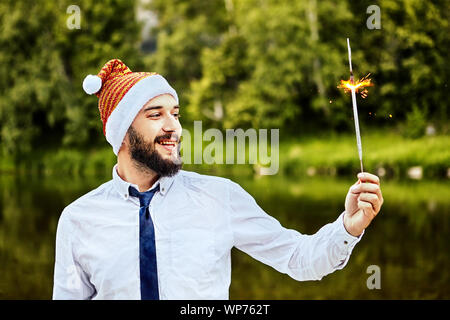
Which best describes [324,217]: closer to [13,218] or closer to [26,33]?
[13,218]

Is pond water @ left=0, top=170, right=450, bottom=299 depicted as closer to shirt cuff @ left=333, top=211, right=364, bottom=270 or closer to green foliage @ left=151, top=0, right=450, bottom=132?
shirt cuff @ left=333, top=211, right=364, bottom=270

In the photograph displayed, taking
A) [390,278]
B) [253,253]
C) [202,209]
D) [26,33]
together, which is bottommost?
[390,278]

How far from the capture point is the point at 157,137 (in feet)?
7.63

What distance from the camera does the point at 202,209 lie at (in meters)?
2.36

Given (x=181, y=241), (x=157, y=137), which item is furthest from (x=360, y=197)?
(x=157, y=137)

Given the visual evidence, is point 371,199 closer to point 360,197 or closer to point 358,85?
point 360,197

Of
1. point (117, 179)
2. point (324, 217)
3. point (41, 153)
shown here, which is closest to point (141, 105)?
point (117, 179)

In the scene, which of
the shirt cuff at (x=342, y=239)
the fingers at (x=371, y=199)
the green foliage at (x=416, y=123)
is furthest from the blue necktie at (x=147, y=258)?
the green foliage at (x=416, y=123)

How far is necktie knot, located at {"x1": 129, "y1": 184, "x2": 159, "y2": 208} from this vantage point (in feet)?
7.70

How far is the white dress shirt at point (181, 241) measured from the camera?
227 centimetres

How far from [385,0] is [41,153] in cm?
1659

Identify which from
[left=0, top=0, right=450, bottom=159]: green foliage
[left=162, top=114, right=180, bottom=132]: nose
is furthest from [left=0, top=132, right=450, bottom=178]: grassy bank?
[left=162, top=114, right=180, bottom=132]: nose

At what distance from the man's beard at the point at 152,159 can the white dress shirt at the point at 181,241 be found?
0.06 metres

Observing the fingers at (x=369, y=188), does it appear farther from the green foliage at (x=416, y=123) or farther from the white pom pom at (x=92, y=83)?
the green foliage at (x=416, y=123)
